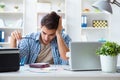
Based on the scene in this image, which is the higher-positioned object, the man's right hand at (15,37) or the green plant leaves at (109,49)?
the man's right hand at (15,37)

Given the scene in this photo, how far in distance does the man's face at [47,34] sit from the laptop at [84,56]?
0.82 m

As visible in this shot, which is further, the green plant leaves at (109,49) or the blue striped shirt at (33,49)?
the blue striped shirt at (33,49)

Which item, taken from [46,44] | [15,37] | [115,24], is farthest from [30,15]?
[15,37]

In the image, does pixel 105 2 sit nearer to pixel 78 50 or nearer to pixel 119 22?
pixel 78 50

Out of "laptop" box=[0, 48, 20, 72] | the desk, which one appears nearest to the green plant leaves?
the desk

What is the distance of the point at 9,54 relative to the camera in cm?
161

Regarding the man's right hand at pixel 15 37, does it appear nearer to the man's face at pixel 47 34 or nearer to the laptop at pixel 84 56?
the man's face at pixel 47 34

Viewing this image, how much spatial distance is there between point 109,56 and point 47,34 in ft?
3.26

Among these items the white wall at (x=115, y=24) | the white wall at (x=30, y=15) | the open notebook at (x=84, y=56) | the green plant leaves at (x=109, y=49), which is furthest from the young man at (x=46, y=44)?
the white wall at (x=115, y=24)

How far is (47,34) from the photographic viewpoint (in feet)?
8.23

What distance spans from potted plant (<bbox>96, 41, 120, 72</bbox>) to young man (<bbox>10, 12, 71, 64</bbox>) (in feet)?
2.73

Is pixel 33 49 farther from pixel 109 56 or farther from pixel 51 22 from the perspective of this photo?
pixel 109 56

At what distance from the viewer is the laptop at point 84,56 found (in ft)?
5.58

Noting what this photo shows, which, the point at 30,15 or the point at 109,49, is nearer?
the point at 109,49
